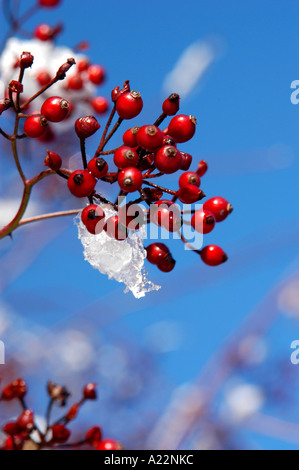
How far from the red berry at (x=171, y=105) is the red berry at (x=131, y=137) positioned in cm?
18

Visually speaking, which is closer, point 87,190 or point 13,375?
point 87,190

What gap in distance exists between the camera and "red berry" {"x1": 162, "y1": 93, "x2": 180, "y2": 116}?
2.32 meters

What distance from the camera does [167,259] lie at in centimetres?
241

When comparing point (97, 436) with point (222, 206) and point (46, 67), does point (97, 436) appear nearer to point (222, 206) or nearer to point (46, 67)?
point (222, 206)

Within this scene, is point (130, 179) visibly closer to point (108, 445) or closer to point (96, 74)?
point (108, 445)

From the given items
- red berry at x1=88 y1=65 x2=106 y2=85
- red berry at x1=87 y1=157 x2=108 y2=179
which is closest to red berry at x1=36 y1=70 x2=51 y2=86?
red berry at x1=88 y1=65 x2=106 y2=85

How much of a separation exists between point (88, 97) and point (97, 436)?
2.84 meters

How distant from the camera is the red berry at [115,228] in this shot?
2.21 meters

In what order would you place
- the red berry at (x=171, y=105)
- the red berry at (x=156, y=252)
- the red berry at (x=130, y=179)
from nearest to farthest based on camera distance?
the red berry at (x=130, y=179) → the red berry at (x=171, y=105) → the red berry at (x=156, y=252)

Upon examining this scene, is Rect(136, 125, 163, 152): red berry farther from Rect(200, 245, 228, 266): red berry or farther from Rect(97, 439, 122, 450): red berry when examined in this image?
Rect(97, 439, 122, 450): red berry

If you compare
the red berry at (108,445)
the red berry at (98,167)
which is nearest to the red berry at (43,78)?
the red berry at (98,167)

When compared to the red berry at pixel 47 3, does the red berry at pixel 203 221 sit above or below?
below

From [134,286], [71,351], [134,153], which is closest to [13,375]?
[71,351]

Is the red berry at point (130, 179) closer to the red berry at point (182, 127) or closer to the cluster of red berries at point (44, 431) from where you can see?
the red berry at point (182, 127)
